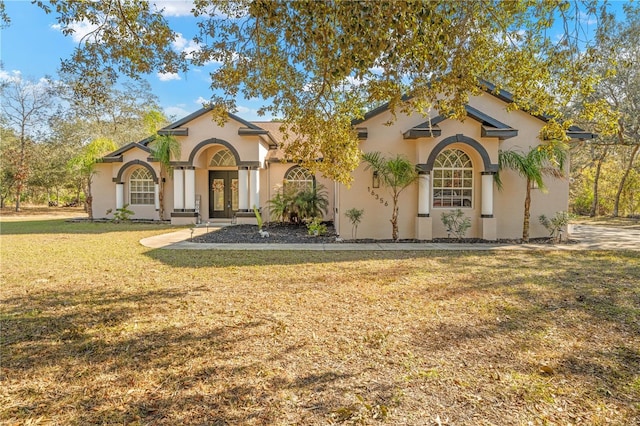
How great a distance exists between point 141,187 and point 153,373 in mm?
20485

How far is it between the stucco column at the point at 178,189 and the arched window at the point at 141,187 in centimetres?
361

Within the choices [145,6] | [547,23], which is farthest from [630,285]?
[145,6]

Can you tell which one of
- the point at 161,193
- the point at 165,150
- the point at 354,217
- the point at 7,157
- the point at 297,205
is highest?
the point at 7,157

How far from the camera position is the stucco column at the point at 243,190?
61.5 ft

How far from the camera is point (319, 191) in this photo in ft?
64.1

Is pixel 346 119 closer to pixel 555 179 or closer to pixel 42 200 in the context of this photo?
pixel 555 179

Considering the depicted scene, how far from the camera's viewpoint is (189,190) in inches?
742

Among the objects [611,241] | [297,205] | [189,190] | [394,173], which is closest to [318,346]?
[394,173]

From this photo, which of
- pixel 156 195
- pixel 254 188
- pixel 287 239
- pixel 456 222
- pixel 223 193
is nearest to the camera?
pixel 456 222

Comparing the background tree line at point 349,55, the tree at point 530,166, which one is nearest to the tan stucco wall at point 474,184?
the tree at point 530,166

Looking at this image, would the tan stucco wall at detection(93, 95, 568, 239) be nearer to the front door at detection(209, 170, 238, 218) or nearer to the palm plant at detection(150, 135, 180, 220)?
the front door at detection(209, 170, 238, 218)

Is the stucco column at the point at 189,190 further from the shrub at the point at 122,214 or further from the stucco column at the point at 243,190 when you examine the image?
the shrub at the point at 122,214

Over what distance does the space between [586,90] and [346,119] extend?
15.7 ft

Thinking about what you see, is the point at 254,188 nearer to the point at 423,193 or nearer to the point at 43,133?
the point at 423,193
